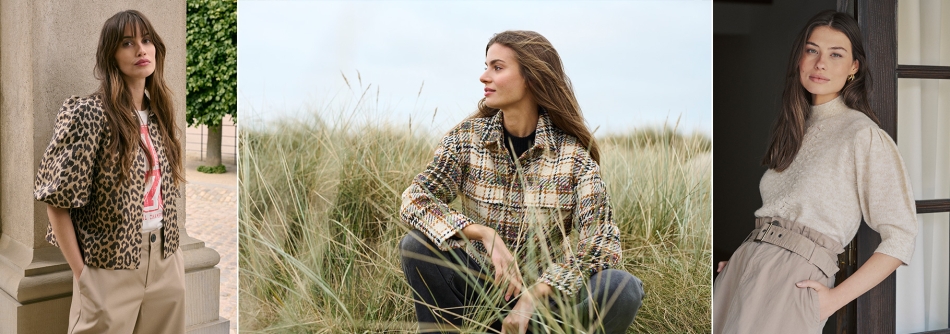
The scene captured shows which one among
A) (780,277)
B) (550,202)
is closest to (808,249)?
(780,277)

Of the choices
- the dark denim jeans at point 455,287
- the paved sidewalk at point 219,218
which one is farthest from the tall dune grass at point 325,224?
the paved sidewalk at point 219,218

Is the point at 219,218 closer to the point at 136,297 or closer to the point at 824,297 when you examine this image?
the point at 136,297

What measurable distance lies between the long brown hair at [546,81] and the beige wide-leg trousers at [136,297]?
1.09 m

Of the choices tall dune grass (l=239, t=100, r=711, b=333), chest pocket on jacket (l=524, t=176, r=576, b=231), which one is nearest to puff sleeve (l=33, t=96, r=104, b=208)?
tall dune grass (l=239, t=100, r=711, b=333)

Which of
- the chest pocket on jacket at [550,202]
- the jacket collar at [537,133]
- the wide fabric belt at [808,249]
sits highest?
the jacket collar at [537,133]

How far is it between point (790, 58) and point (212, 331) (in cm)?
225

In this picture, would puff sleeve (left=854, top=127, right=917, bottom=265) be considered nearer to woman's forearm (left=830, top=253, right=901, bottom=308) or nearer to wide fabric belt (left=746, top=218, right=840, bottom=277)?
woman's forearm (left=830, top=253, right=901, bottom=308)

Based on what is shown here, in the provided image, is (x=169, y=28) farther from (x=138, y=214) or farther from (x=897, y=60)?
(x=897, y=60)

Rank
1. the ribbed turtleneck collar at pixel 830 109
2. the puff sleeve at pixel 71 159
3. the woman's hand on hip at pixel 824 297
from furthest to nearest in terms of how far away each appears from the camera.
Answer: the ribbed turtleneck collar at pixel 830 109
the woman's hand on hip at pixel 824 297
the puff sleeve at pixel 71 159

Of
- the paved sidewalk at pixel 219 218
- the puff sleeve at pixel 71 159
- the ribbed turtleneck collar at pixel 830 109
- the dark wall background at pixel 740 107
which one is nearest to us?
the puff sleeve at pixel 71 159

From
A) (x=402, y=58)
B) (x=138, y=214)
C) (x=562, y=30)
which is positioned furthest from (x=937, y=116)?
(x=138, y=214)

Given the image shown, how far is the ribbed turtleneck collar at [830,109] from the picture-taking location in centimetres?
233

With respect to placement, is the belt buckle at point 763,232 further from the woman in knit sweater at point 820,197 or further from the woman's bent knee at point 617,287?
the woman's bent knee at point 617,287

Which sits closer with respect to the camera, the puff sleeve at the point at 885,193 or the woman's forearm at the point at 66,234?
the woman's forearm at the point at 66,234
